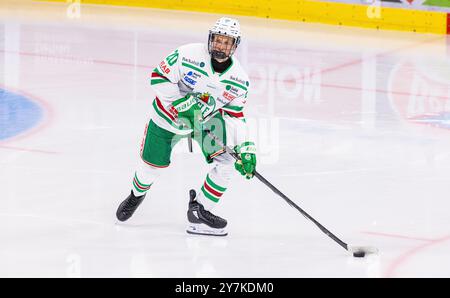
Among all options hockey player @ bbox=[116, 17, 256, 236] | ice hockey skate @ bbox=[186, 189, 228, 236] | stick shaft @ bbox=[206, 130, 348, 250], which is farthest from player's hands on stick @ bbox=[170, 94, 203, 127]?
ice hockey skate @ bbox=[186, 189, 228, 236]

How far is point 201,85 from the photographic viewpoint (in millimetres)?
5539

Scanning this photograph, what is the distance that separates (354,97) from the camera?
30.3ft

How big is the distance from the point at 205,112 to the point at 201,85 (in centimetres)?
14

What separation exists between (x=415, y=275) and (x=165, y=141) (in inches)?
56.0

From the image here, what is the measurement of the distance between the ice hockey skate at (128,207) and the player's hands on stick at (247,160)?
64 cm

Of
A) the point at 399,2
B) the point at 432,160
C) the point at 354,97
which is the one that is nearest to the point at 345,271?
the point at 432,160

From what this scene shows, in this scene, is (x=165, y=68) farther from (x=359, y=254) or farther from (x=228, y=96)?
(x=359, y=254)

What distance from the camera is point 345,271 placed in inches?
203

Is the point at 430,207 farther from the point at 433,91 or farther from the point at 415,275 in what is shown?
the point at 433,91
